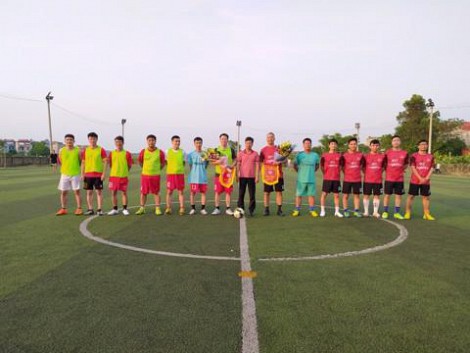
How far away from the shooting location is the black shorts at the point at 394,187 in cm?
941

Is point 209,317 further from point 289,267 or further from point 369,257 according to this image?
point 369,257

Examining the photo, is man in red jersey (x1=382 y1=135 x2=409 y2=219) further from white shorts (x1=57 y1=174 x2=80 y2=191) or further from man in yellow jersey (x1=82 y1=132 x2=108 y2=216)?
white shorts (x1=57 y1=174 x2=80 y2=191)

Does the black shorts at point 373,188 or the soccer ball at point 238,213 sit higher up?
the black shorts at point 373,188

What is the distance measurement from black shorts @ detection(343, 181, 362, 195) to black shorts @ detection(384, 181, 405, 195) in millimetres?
754

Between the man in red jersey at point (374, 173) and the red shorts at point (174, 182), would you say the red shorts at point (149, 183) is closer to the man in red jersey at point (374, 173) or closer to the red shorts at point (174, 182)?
the red shorts at point (174, 182)

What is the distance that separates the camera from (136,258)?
5273mm

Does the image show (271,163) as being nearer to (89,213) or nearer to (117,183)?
(117,183)

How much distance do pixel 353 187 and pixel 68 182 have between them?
7682mm

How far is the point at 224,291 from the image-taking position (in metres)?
4.03

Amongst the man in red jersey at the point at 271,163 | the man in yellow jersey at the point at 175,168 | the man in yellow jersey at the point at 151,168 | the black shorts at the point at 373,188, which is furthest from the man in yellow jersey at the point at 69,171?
the black shorts at the point at 373,188

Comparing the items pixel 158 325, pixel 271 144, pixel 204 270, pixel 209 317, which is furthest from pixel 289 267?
pixel 271 144

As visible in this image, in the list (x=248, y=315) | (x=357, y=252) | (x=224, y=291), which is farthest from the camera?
(x=357, y=252)

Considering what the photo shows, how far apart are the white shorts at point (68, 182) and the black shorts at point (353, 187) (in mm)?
7248

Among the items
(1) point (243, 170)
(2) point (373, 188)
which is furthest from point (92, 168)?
(2) point (373, 188)
